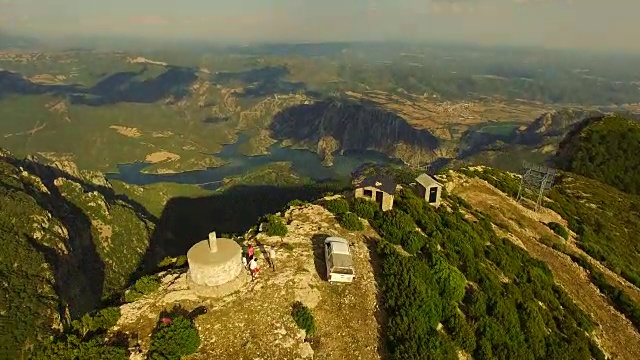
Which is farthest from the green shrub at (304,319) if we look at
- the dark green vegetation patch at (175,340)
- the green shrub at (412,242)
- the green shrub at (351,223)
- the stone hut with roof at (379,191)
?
the stone hut with roof at (379,191)

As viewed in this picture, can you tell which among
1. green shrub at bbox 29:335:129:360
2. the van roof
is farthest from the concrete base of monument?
the van roof

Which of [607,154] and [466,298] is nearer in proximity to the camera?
[466,298]

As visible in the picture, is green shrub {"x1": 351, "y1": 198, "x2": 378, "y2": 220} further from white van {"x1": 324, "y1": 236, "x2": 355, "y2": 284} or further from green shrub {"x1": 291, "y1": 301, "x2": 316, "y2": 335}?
green shrub {"x1": 291, "y1": 301, "x2": 316, "y2": 335}

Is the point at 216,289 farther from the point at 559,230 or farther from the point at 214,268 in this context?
the point at 559,230

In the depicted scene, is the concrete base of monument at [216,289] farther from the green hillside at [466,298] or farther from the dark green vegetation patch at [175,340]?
the green hillside at [466,298]

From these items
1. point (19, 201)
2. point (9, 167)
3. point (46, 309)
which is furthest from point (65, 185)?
point (46, 309)

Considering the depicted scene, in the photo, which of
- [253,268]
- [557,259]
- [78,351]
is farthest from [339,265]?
[557,259]

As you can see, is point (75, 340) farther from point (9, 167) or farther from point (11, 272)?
point (9, 167)
